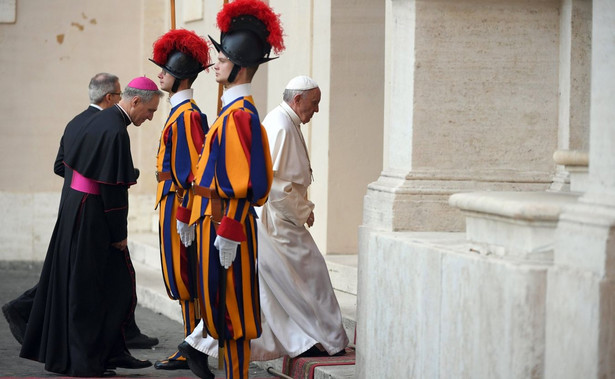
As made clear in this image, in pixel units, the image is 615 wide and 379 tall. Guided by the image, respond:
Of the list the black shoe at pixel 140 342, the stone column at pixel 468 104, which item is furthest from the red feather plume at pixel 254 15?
the black shoe at pixel 140 342

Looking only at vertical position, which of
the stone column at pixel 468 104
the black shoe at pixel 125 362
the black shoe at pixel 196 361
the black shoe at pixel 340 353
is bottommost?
the black shoe at pixel 125 362

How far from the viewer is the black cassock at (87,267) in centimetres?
683

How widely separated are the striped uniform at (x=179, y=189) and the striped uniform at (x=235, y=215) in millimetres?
1279

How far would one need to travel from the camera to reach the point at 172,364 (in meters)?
7.20

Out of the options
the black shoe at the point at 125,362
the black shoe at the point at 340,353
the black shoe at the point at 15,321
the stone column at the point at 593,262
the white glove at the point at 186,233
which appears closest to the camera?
the stone column at the point at 593,262

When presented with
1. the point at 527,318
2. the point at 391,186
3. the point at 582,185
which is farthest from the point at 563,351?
the point at 391,186

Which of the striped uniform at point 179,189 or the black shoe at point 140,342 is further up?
the striped uniform at point 179,189

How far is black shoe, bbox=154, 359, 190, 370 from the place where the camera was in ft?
23.6

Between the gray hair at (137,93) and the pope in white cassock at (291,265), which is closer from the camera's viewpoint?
the pope in white cassock at (291,265)

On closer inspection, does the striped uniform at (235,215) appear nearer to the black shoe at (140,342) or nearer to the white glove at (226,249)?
the white glove at (226,249)

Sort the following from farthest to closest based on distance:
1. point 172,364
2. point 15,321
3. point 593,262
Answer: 1. point 15,321
2. point 172,364
3. point 593,262

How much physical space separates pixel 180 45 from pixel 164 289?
10.7 ft

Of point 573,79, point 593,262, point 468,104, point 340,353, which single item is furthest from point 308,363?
point 593,262

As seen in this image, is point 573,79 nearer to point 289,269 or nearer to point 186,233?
point 289,269
